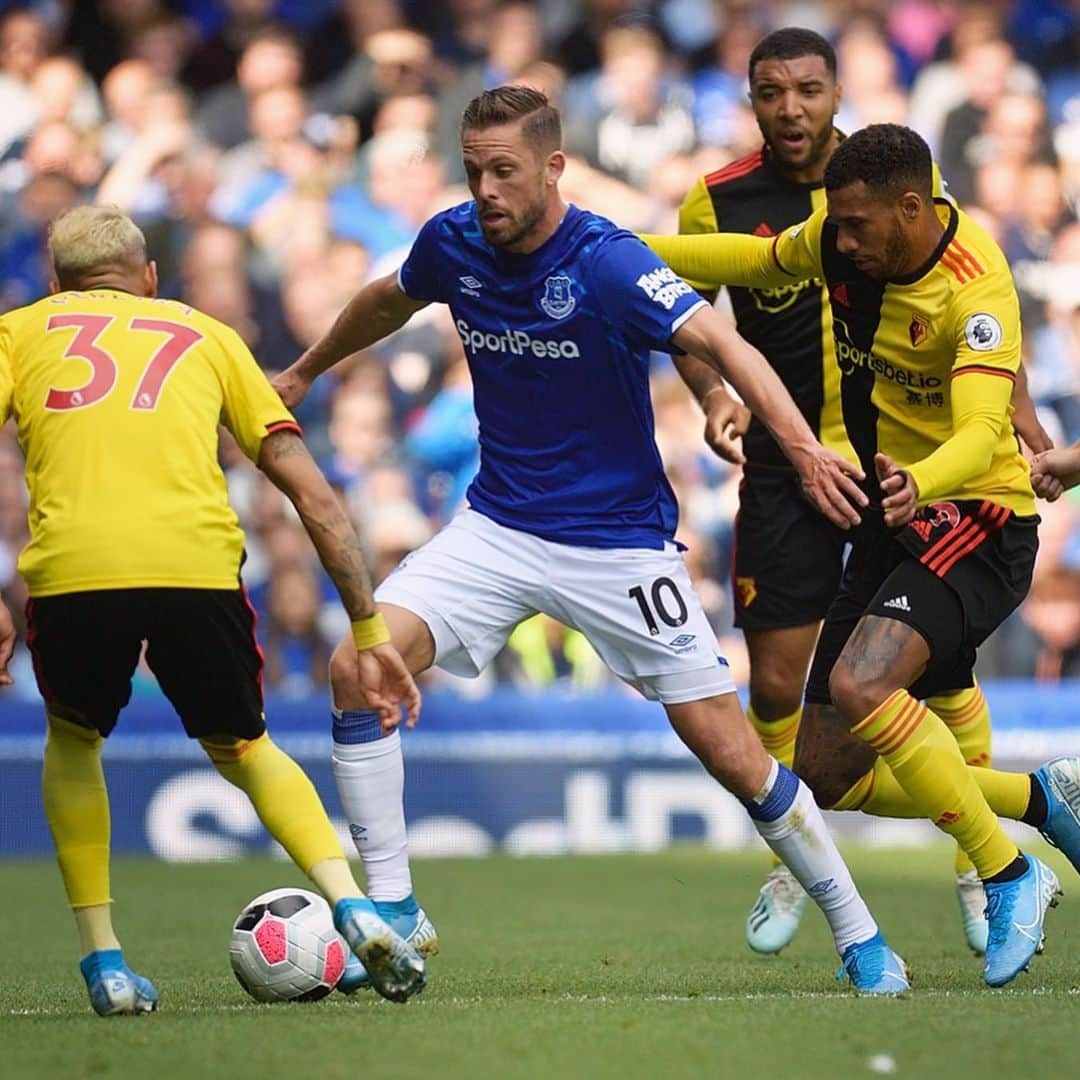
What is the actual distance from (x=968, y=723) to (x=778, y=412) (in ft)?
7.06

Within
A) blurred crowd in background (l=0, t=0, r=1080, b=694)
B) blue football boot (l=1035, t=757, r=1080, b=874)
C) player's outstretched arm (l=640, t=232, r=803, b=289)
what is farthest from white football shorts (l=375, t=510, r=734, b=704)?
blurred crowd in background (l=0, t=0, r=1080, b=694)

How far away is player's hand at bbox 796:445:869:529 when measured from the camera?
17.4 feet

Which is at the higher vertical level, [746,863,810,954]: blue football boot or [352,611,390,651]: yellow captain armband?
[352,611,390,651]: yellow captain armband

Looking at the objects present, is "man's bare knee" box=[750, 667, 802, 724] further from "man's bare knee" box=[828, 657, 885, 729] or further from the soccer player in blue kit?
"man's bare knee" box=[828, 657, 885, 729]

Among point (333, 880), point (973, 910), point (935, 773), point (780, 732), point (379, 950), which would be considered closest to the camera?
point (379, 950)

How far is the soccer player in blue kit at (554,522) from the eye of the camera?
5.86 metres

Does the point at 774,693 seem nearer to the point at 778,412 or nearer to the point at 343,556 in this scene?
the point at 778,412

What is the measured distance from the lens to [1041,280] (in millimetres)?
13547

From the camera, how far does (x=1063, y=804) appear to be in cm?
634

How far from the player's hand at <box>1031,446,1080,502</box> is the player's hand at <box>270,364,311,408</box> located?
2.30m

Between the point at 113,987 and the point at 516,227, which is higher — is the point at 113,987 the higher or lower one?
the lower one

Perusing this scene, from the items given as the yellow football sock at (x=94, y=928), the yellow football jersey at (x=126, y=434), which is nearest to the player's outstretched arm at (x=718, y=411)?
the yellow football jersey at (x=126, y=434)

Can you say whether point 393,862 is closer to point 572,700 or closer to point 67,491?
point 67,491

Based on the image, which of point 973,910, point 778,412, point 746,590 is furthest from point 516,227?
point 973,910
